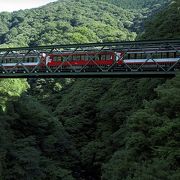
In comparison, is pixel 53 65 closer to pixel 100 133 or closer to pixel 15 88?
pixel 15 88

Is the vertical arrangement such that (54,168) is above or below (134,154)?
below

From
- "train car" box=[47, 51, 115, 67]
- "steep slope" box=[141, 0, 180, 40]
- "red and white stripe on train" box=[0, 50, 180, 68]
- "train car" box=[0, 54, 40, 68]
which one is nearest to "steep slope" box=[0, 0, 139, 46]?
"steep slope" box=[141, 0, 180, 40]

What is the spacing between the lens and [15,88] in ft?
171

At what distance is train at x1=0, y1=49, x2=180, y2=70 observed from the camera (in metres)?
39.1

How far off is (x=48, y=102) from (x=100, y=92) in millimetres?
23406

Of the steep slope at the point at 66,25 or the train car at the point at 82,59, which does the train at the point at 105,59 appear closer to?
the train car at the point at 82,59

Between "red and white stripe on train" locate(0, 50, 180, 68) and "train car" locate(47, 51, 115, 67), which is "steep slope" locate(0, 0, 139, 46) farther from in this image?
"train car" locate(47, 51, 115, 67)

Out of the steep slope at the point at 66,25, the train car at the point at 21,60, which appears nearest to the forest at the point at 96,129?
the train car at the point at 21,60

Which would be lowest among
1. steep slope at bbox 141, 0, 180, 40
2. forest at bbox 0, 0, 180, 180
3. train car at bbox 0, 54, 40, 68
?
forest at bbox 0, 0, 180, 180

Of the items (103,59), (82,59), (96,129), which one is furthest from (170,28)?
(96,129)

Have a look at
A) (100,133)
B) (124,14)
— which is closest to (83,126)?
(100,133)

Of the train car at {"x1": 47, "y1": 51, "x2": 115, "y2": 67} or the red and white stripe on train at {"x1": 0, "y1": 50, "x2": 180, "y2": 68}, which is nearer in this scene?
the red and white stripe on train at {"x1": 0, "y1": 50, "x2": 180, "y2": 68}

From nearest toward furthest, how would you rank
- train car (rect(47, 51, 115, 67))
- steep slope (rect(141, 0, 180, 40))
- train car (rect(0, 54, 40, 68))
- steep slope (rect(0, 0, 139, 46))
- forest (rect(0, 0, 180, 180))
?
forest (rect(0, 0, 180, 180)), train car (rect(47, 51, 115, 67)), train car (rect(0, 54, 40, 68)), steep slope (rect(141, 0, 180, 40)), steep slope (rect(0, 0, 139, 46))

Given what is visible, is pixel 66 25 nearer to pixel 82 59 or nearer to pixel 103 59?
pixel 82 59
